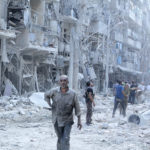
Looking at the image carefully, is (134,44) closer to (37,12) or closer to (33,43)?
(37,12)

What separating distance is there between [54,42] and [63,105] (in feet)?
63.8

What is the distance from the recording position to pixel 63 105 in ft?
18.5

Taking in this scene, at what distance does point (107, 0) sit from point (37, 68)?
1665 cm

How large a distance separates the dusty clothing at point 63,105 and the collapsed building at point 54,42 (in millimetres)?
13841

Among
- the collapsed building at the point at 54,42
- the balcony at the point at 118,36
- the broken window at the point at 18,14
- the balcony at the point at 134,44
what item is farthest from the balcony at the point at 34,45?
the balcony at the point at 134,44

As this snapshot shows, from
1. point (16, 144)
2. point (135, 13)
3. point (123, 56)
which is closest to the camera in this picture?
point (16, 144)

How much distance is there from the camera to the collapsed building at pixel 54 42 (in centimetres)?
2080

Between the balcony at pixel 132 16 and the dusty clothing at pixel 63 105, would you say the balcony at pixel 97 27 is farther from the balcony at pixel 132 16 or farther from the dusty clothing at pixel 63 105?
the dusty clothing at pixel 63 105

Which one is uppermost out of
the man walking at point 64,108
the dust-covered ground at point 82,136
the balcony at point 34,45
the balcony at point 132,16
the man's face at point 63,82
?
the balcony at point 132,16

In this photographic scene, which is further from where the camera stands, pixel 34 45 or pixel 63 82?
pixel 34 45

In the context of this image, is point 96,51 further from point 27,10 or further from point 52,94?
point 52,94

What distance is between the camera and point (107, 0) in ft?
126

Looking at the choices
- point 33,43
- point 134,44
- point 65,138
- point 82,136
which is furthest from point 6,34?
point 134,44

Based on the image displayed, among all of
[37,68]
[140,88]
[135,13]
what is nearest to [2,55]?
[37,68]
